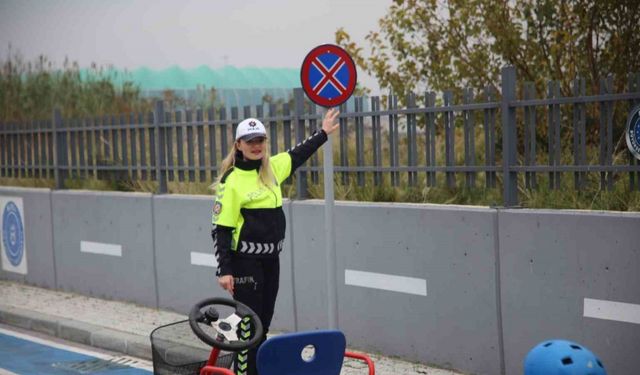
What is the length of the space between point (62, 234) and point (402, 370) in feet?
21.6

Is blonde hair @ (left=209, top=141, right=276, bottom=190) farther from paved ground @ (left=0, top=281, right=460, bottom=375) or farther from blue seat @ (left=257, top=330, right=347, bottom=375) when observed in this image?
blue seat @ (left=257, top=330, right=347, bottom=375)

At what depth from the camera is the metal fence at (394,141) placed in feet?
27.1

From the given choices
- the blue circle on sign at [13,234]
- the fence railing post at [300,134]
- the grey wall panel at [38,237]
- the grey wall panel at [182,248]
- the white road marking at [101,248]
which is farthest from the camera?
the blue circle on sign at [13,234]

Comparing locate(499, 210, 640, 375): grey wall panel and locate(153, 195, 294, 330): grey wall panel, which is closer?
locate(499, 210, 640, 375): grey wall panel

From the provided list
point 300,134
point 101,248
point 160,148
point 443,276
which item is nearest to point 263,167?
point 443,276

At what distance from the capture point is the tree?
10.8 m

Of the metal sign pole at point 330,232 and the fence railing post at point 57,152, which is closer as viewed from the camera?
the metal sign pole at point 330,232

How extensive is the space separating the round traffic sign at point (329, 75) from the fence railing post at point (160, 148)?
466 cm

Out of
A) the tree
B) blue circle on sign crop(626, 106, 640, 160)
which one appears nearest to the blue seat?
blue circle on sign crop(626, 106, 640, 160)

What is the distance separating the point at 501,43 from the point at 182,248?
397cm

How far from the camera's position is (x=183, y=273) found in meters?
11.9

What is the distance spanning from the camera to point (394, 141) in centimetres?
971

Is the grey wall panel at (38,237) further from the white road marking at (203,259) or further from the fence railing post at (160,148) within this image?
the white road marking at (203,259)

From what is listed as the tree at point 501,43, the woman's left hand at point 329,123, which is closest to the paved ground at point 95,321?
the woman's left hand at point 329,123
